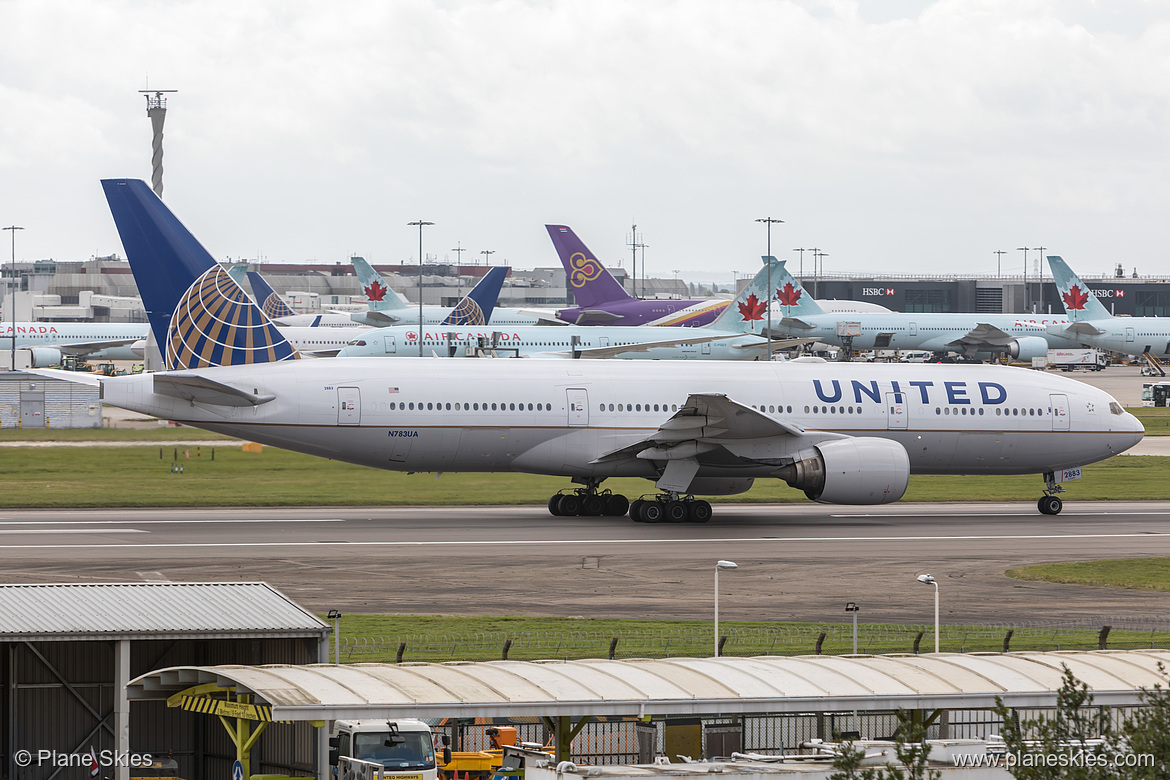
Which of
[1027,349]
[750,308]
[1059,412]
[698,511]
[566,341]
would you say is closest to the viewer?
[698,511]

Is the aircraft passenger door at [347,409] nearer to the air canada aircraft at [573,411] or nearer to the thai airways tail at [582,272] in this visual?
the air canada aircraft at [573,411]

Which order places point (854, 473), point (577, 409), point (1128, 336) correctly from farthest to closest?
1. point (1128, 336)
2. point (577, 409)
3. point (854, 473)

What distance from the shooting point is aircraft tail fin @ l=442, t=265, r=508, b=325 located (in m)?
109

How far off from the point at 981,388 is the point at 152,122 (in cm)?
5226

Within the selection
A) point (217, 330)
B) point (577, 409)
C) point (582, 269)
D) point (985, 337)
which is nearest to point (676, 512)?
point (577, 409)

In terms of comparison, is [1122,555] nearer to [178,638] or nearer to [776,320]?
[178,638]

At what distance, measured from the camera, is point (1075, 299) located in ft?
373

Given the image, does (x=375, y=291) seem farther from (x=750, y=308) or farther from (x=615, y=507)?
(x=615, y=507)

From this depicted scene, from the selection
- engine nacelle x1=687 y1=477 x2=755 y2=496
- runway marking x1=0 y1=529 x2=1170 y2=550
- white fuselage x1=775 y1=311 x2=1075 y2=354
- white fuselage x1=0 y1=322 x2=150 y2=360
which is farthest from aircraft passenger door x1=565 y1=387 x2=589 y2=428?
white fuselage x1=775 y1=311 x2=1075 y2=354

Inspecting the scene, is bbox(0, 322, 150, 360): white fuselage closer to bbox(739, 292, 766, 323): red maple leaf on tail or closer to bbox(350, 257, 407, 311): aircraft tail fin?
bbox(350, 257, 407, 311): aircraft tail fin

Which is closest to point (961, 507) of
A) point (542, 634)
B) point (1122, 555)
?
point (1122, 555)

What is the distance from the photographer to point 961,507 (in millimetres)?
42094

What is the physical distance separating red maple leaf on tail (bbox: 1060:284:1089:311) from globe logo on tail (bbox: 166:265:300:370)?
295ft

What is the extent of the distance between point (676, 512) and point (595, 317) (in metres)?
65.3
